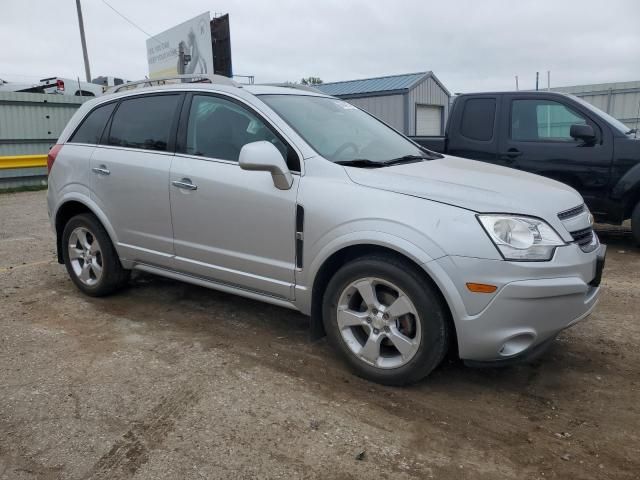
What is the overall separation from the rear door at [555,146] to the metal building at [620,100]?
7.44m

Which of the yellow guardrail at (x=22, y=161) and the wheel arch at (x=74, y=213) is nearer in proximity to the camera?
the wheel arch at (x=74, y=213)

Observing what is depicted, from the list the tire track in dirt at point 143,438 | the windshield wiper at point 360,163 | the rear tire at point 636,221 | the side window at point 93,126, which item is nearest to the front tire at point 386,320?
the windshield wiper at point 360,163

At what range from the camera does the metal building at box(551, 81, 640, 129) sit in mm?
12922

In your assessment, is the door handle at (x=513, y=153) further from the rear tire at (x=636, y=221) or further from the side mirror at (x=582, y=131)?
the rear tire at (x=636, y=221)

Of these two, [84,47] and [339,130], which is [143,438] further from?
[84,47]

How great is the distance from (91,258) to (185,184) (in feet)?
4.72

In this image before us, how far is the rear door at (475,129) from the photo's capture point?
22.3 ft

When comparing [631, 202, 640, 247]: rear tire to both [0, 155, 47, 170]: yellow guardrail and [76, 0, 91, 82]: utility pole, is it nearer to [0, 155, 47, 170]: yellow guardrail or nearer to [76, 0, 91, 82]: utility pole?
[0, 155, 47, 170]: yellow guardrail

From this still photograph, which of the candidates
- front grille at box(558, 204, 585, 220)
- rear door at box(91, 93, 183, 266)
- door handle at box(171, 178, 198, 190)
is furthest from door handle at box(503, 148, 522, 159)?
door handle at box(171, 178, 198, 190)

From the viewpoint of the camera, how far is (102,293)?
15.5 feet

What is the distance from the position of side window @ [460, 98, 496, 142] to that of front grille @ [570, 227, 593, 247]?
377cm

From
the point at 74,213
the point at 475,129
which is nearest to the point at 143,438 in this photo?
the point at 74,213

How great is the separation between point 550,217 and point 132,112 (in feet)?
10.9

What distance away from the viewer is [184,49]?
60.0 feet
